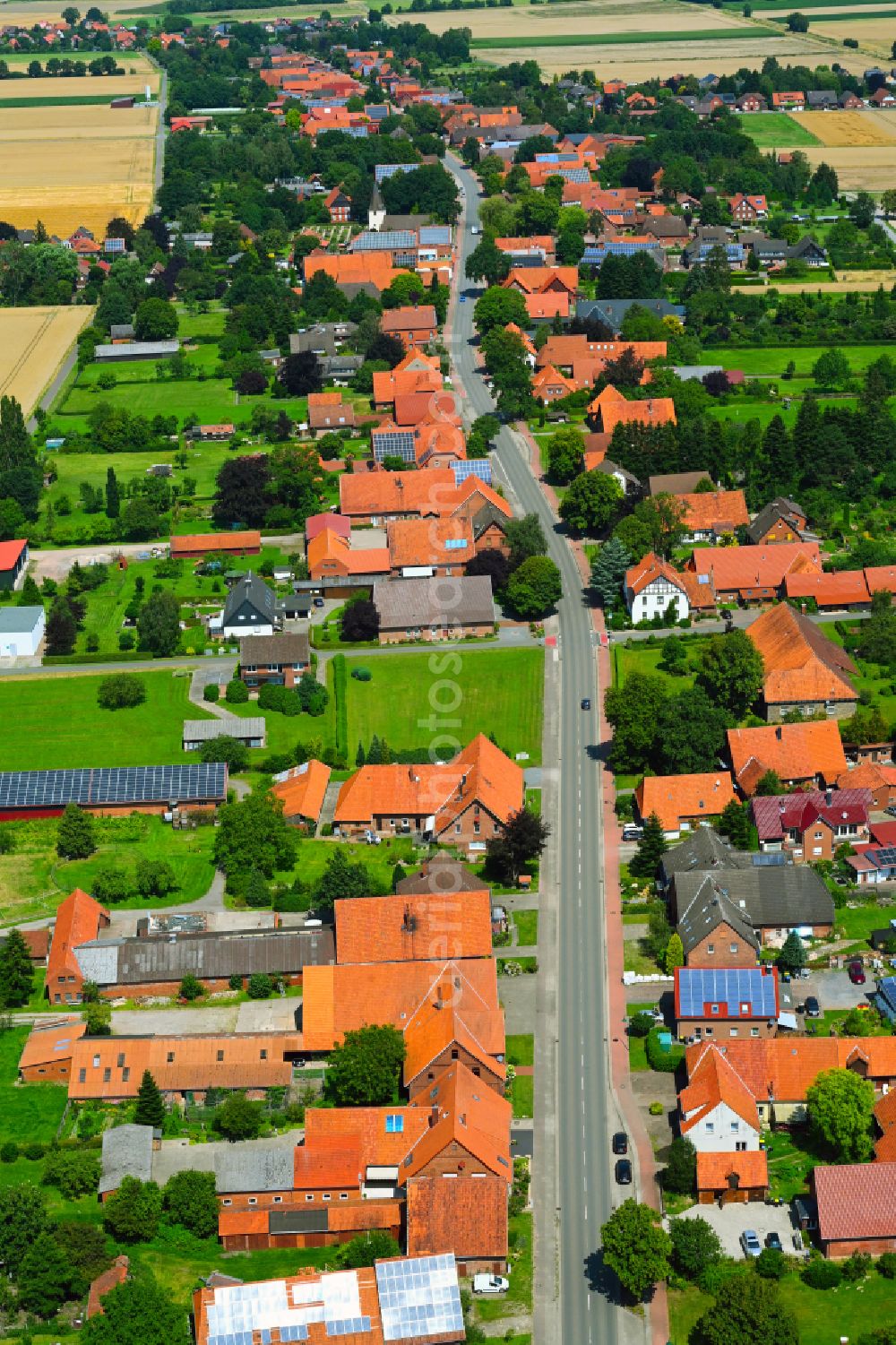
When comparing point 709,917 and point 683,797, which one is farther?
point 683,797

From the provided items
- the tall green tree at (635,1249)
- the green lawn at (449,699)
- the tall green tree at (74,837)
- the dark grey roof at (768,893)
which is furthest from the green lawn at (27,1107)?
the green lawn at (449,699)

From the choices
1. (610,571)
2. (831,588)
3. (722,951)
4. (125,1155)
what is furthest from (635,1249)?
(831,588)

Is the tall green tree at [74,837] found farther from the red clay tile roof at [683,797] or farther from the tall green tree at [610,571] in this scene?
the tall green tree at [610,571]

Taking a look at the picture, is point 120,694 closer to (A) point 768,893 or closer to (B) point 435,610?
(B) point 435,610

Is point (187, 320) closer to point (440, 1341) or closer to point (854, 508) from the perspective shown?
point (854, 508)

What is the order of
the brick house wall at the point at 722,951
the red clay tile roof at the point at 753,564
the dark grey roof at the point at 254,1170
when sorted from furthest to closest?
the red clay tile roof at the point at 753,564 < the brick house wall at the point at 722,951 < the dark grey roof at the point at 254,1170

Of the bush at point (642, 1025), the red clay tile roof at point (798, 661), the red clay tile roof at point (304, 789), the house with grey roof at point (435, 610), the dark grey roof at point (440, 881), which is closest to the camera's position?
the bush at point (642, 1025)

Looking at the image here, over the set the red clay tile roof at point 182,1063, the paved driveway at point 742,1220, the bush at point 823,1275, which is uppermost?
the bush at point 823,1275
